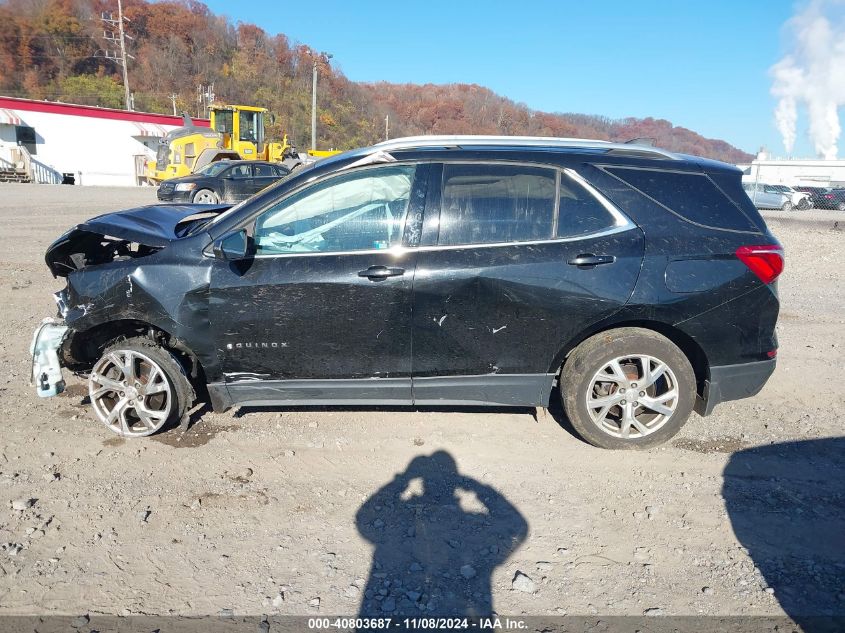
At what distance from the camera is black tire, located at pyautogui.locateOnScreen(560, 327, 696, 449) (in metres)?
3.56

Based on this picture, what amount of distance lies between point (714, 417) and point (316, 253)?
10.1 ft

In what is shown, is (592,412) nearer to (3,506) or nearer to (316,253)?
(316,253)

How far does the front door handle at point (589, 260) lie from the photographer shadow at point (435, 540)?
143cm

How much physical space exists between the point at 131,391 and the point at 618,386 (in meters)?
3.14

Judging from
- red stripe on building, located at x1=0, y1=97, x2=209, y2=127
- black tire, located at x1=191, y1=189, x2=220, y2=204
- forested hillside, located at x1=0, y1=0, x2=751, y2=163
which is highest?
forested hillside, located at x1=0, y1=0, x2=751, y2=163

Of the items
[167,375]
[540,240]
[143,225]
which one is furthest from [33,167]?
[540,240]

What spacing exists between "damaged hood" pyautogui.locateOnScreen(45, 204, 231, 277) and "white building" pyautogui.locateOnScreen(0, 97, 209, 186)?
36.8 meters

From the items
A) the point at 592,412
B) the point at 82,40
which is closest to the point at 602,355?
the point at 592,412

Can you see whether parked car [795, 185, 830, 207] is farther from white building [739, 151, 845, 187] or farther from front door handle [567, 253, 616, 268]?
front door handle [567, 253, 616, 268]

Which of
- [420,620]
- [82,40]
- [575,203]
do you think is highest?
[82,40]

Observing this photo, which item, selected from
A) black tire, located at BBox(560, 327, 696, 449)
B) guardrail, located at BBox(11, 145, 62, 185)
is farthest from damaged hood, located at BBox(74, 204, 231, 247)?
guardrail, located at BBox(11, 145, 62, 185)

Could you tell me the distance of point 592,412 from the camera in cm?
366

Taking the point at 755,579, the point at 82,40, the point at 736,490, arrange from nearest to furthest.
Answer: the point at 755,579
the point at 736,490
the point at 82,40

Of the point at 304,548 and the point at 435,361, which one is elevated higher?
the point at 435,361
